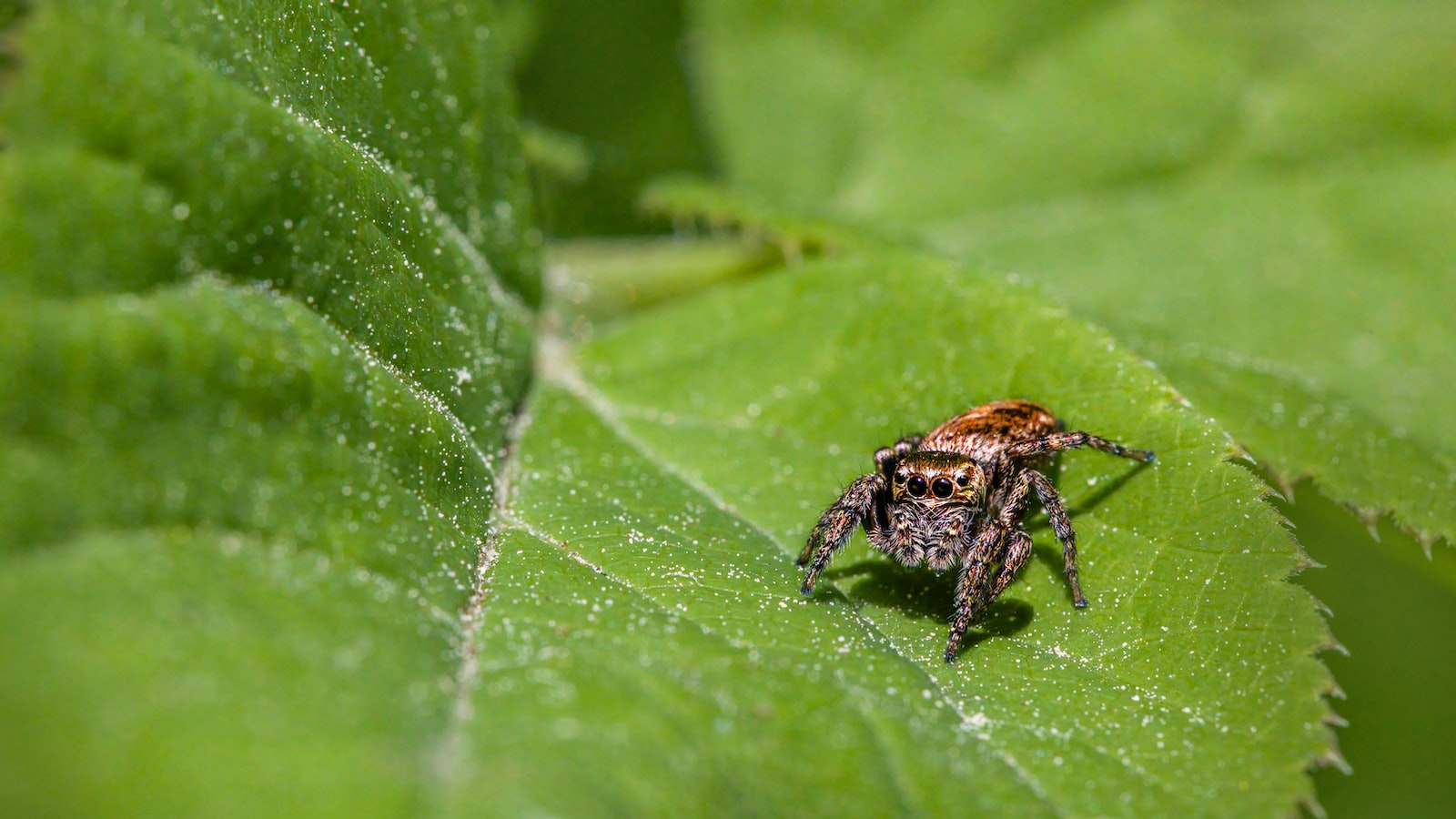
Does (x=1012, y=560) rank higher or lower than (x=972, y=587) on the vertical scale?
higher

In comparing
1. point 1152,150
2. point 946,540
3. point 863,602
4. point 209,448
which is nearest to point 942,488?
point 946,540

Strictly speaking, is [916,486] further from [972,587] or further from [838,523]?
[972,587]

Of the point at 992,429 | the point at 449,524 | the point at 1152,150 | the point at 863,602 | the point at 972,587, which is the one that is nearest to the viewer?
the point at 449,524

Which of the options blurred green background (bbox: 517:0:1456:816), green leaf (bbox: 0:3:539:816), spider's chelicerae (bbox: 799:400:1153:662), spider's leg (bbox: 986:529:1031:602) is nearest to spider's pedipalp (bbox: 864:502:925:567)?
spider's chelicerae (bbox: 799:400:1153:662)

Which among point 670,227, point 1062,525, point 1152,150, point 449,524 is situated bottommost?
point 449,524

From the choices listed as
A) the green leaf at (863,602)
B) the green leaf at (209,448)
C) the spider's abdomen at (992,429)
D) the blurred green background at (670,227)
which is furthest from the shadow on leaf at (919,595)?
the blurred green background at (670,227)

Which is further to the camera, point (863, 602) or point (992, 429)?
point (992, 429)

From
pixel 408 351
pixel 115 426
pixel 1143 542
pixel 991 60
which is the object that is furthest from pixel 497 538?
pixel 991 60
